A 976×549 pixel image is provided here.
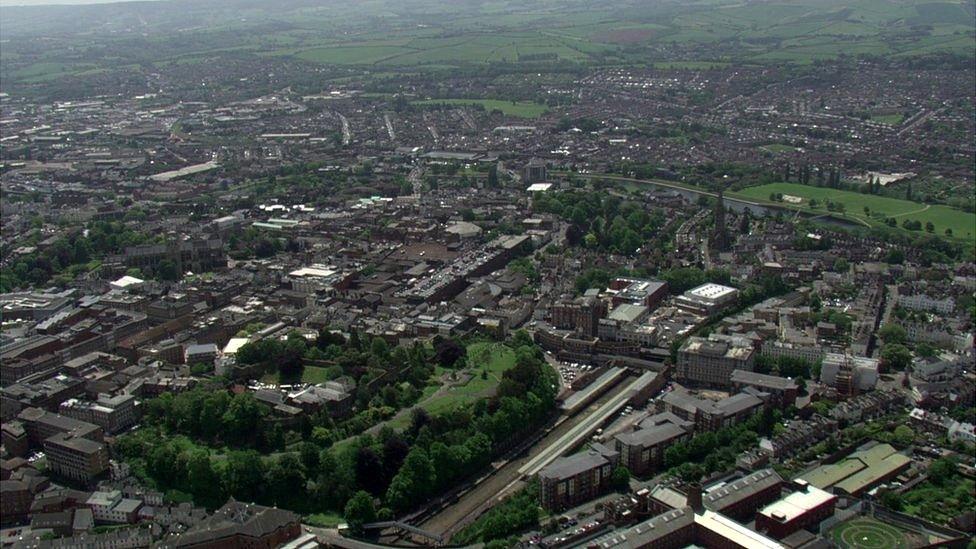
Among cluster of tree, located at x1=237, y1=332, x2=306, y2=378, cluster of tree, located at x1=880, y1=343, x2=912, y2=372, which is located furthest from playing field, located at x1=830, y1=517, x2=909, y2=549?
cluster of tree, located at x1=237, y1=332, x2=306, y2=378

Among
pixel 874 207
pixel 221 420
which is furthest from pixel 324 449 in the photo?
pixel 874 207

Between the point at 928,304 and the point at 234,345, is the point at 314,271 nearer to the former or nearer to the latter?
the point at 234,345

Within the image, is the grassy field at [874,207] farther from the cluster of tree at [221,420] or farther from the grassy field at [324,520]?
the grassy field at [324,520]

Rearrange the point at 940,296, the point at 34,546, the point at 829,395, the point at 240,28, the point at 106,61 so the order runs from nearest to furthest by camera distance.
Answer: the point at 34,546 → the point at 829,395 → the point at 940,296 → the point at 106,61 → the point at 240,28

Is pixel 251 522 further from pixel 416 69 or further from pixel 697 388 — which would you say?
pixel 416 69

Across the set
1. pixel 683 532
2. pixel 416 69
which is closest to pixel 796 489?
pixel 683 532

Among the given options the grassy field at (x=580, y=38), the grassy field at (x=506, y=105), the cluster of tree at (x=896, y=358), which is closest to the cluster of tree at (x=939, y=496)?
the cluster of tree at (x=896, y=358)
